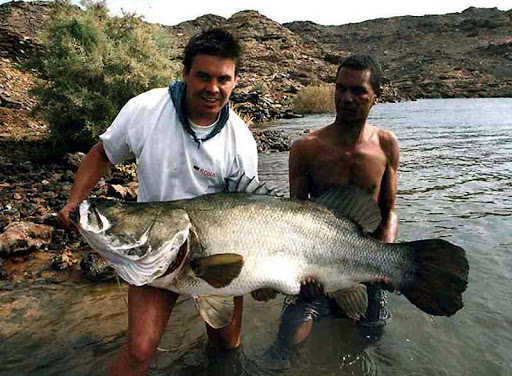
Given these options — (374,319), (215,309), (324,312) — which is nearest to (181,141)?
(215,309)

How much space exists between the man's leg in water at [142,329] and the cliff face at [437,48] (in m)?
39.8

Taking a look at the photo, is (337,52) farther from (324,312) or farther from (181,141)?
(181,141)

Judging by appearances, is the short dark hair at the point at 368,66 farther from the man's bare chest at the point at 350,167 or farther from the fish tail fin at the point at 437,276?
the fish tail fin at the point at 437,276

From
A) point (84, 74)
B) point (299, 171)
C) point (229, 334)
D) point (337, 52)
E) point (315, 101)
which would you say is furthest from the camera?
point (337, 52)

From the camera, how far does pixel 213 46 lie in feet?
9.47

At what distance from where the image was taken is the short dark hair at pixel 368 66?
3.56 metres

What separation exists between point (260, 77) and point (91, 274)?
29210mm

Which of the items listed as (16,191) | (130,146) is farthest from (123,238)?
(16,191)

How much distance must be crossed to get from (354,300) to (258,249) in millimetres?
827

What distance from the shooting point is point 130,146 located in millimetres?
3014

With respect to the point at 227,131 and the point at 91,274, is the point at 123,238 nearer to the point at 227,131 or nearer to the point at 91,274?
the point at 227,131

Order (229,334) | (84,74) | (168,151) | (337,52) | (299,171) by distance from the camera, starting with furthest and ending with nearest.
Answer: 1. (337,52)
2. (84,74)
3. (299,171)
4. (229,334)
5. (168,151)

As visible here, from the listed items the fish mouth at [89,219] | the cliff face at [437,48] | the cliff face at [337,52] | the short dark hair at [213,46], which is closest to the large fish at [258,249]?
the fish mouth at [89,219]

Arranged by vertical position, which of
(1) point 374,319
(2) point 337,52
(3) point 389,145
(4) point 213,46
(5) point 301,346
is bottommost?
(5) point 301,346
